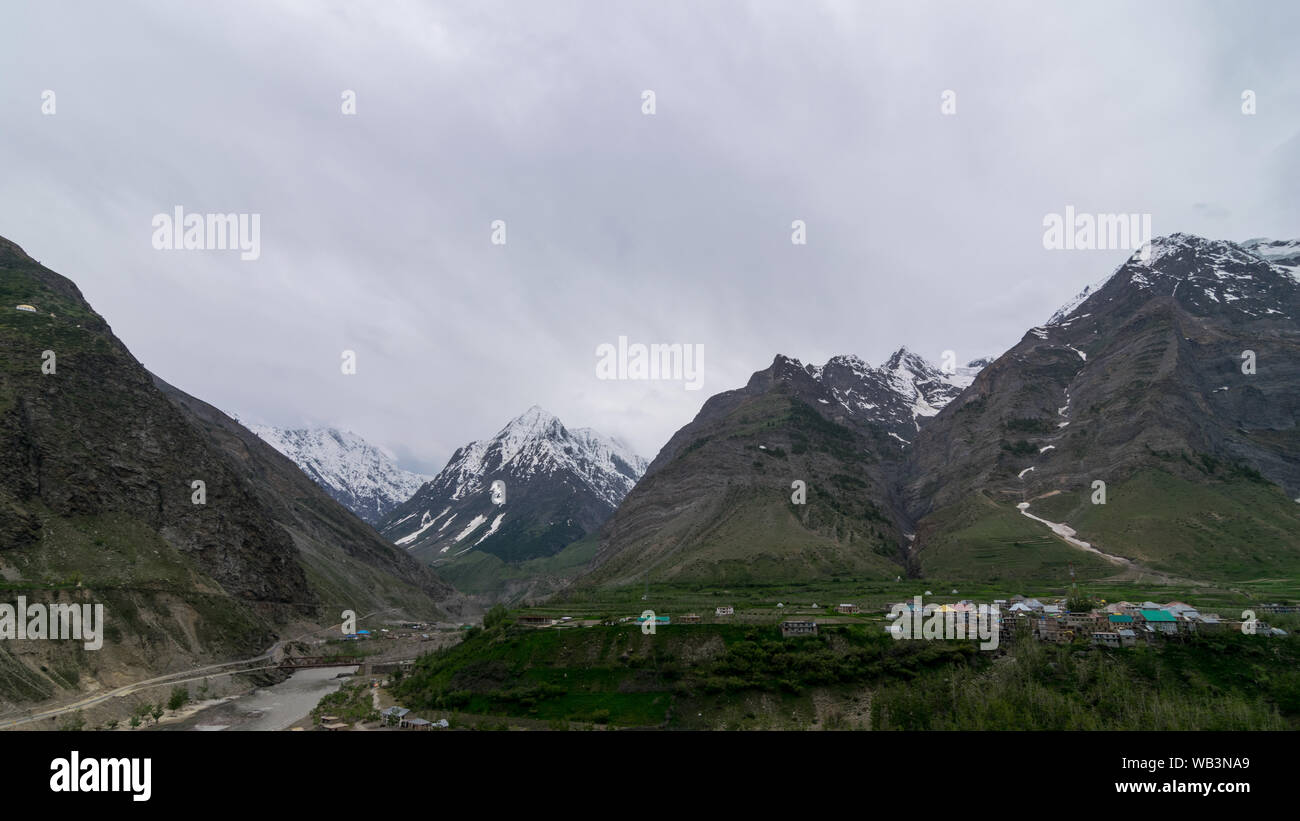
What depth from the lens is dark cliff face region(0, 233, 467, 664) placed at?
314ft

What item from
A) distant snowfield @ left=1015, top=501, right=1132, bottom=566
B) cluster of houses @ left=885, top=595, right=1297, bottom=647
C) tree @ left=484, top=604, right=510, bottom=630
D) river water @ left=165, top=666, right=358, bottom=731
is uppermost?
cluster of houses @ left=885, top=595, right=1297, bottom=647

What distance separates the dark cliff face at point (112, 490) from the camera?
95625 mm

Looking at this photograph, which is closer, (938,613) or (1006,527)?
(938,613)

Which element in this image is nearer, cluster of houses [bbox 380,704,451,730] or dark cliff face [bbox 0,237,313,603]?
Answer: cluster of houses [bbox 380,704,451,730]

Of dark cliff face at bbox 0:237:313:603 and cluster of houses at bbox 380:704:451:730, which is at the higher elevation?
dark cliff face at bbox 0:237:313:603

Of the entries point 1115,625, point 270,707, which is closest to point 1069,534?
point 1115,625

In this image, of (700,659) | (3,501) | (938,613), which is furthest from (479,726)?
(3,501)

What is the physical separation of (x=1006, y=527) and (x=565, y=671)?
137 meters

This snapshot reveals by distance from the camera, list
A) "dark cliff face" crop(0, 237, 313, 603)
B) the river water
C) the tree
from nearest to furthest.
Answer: the river water, the tree, "dark cliff face" crop(0, 237, 313, 603)

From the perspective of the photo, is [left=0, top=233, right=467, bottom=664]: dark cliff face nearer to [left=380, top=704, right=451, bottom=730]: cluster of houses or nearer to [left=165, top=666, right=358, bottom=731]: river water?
[left=165, top=666, right=358, bottom=731]: river water

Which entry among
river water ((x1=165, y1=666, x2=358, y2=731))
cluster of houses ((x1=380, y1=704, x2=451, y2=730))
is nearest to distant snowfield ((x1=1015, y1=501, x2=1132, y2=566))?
cluster of houses ((x1=380, y1=704, x2=451, y2=730))

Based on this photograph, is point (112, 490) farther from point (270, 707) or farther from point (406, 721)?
point (406, 721)

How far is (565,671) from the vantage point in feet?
266
